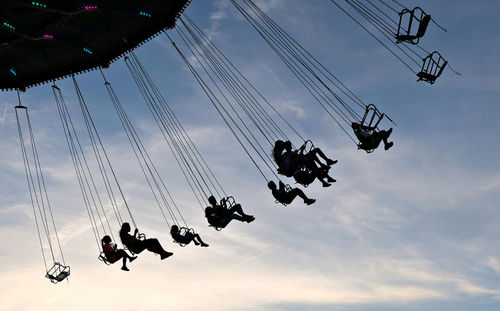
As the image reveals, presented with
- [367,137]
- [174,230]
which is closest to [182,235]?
[174,230]

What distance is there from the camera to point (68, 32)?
19.1 meters

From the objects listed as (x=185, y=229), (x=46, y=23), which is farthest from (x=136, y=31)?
(x=185, y=229)

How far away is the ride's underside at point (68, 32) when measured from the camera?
56.6ft

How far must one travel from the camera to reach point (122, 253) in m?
19.2

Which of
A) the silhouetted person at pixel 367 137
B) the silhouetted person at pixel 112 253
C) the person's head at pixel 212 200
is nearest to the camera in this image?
the silhouetted person at pixel 367 137

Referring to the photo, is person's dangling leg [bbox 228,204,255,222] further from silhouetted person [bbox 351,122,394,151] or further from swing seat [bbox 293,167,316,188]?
silhouetted person [bbox 351,122,394,151]

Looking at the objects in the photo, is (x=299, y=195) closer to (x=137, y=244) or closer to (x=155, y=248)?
(x=155, y=248)

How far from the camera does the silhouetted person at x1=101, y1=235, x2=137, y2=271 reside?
1900 centimetres

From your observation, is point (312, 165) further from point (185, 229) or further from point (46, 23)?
point (46, 23)

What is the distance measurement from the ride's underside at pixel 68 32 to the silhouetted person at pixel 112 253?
7883mm

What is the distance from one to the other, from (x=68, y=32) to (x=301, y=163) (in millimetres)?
10585

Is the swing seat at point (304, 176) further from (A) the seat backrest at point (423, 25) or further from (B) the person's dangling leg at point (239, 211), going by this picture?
(A) the seat backrest at point (423, 25)

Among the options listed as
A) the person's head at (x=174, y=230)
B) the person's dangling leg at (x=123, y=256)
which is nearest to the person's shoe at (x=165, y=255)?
the person's head at (x=174, y=230)

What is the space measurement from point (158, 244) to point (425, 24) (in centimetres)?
1263
